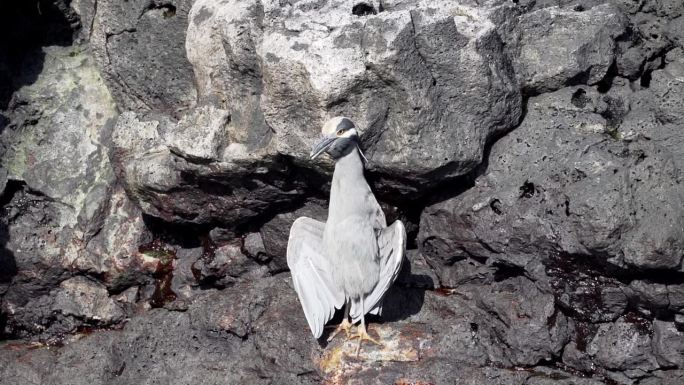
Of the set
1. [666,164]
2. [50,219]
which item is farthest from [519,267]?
[50,219]

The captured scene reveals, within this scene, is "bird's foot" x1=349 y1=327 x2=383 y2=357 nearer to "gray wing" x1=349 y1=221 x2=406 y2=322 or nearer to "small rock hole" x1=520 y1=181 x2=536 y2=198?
"gray wing" x1=349 y1=221 x2=406 y2=322

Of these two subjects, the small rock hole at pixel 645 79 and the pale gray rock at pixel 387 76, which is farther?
the small rock hole at pixel 645 79

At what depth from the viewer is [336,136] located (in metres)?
4.93

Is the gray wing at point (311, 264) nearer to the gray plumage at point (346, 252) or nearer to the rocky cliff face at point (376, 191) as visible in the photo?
the gray plumage at point (346, 252)

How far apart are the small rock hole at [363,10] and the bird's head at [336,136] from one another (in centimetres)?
82

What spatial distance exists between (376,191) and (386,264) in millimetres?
535

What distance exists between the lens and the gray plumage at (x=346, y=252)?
5.29m

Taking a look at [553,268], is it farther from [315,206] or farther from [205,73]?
[205,73]

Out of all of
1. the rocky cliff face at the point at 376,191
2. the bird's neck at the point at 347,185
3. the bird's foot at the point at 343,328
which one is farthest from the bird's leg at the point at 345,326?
the bird's neck at the point at 347,185

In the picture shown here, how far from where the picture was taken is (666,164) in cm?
503

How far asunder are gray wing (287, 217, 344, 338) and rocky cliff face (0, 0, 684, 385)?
0.23 m

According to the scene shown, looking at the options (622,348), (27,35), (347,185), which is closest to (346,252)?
(347,185)

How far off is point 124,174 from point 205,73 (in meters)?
0.97

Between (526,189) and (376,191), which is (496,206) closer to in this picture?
(526,189)
